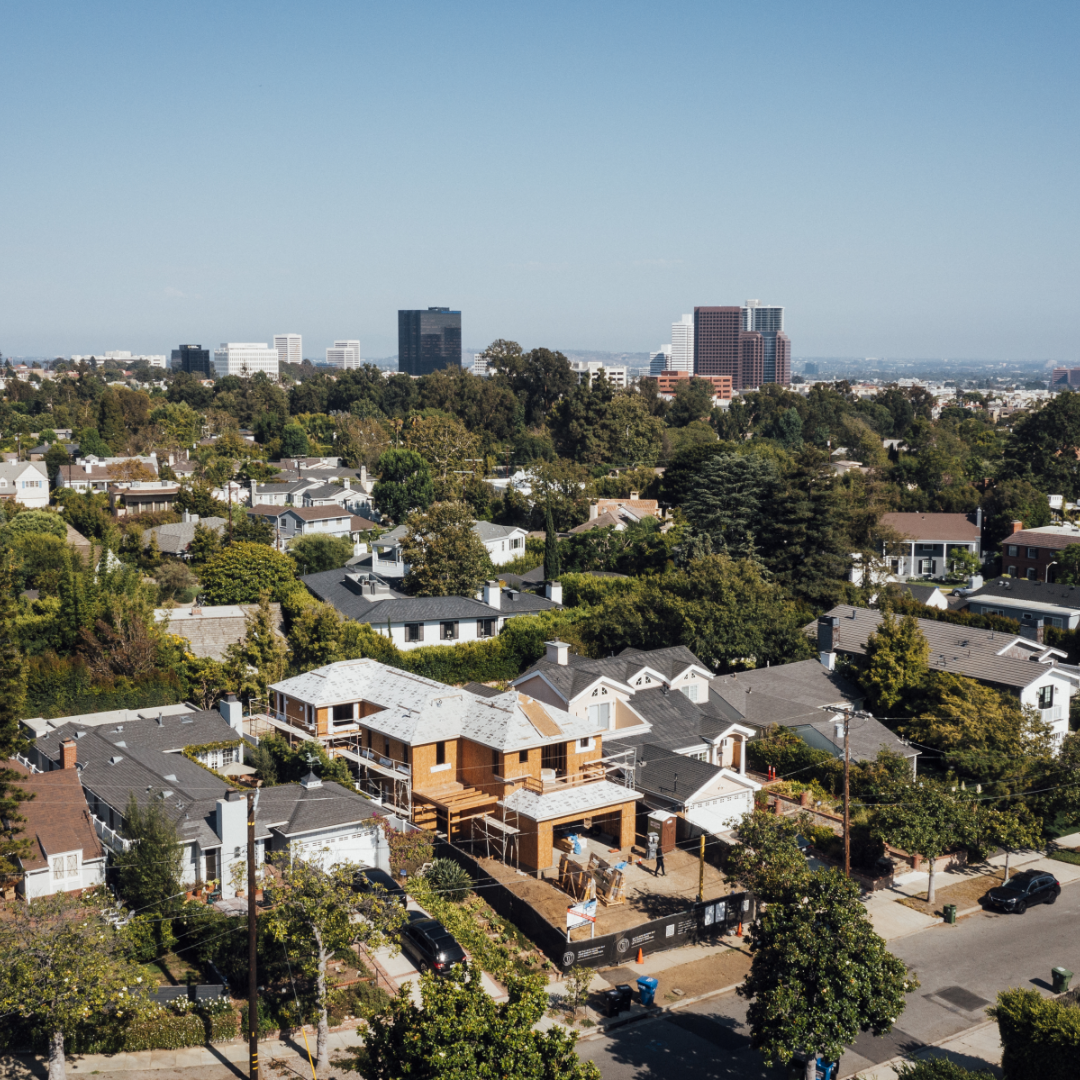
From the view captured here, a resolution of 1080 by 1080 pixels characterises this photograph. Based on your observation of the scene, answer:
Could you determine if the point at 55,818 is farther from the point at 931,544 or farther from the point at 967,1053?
the point at 931,544

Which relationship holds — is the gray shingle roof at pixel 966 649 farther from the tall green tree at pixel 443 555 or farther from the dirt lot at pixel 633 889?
the tall green tree at pixel 443 555

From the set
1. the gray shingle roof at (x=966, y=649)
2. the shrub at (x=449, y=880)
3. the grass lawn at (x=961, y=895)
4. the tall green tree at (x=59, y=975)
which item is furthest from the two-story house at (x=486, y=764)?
the gray shingle roof at (x=966, y=649)

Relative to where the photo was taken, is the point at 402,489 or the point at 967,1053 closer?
the point at 967,1053

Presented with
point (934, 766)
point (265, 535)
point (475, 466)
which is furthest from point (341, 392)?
point (934, 766)

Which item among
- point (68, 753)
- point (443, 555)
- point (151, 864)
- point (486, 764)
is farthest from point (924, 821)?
point (443, 555)

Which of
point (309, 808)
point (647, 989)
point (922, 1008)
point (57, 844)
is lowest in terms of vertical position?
point (922, 1008)

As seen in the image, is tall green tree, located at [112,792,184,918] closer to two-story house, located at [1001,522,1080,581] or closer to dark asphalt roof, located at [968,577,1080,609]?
dark asphalt roof, located at [968,577,1080,609]
